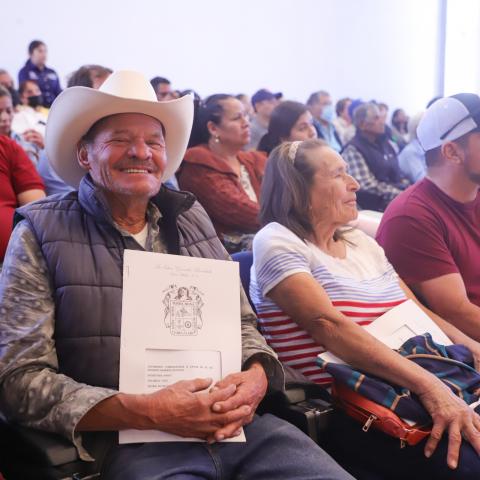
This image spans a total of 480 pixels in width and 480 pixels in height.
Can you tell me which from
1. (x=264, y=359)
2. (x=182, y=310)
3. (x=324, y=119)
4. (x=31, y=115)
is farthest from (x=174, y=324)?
(x=324, y=119)

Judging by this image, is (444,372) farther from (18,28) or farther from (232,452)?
(18,28)

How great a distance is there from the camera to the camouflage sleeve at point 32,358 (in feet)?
4.31

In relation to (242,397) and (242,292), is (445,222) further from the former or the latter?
(242,397)

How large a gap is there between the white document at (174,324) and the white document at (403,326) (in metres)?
0.48

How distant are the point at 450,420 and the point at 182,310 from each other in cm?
70

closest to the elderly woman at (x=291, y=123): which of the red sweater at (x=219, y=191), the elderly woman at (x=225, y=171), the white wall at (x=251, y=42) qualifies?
the elderly woman at (x=225, y=171)

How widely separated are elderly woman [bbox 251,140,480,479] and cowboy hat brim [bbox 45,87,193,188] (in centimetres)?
36

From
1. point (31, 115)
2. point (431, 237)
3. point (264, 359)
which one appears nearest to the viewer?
point (264, 359)

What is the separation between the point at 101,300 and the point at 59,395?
9.2 inches

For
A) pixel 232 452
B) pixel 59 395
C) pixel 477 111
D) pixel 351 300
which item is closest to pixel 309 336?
pixel 351 300

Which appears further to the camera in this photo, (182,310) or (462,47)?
(462,47)

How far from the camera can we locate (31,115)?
16.9 feet

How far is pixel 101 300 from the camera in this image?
1.45m

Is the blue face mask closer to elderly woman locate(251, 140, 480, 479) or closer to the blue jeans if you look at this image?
elderly woman locate(251, 140, 480, 479)
